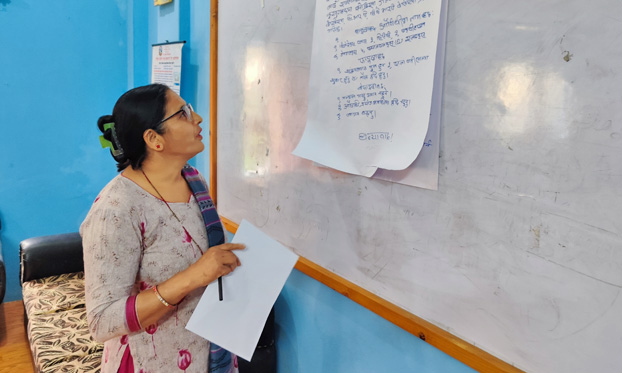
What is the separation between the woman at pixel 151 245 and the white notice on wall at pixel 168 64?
1.16 meters

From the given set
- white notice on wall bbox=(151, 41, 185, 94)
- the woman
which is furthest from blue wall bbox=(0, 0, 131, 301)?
the woman

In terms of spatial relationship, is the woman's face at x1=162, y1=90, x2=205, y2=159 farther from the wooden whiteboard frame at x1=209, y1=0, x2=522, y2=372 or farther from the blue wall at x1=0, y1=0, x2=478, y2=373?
the blue wall at x1=0, y1=0, x2=478, y2=373

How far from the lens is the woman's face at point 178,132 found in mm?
1001

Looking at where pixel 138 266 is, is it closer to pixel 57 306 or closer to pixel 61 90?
pixel 57 306

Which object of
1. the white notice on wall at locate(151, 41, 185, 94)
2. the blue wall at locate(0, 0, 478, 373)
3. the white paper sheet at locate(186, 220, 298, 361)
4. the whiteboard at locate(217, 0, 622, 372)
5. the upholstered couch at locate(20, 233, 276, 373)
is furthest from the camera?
the blue wall at locate(0, 0, 478, 373)

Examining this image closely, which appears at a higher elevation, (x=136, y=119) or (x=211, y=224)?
(x=136, y=119)

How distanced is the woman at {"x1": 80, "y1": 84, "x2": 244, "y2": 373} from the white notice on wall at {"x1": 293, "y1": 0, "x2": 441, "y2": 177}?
0.34m

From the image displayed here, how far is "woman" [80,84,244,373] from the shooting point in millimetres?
871

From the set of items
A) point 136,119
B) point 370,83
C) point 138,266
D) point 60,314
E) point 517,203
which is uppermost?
point 370,83

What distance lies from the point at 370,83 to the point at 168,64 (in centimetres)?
155

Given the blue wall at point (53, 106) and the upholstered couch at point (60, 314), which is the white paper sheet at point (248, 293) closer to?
the upholstered couch at point (60, 314)

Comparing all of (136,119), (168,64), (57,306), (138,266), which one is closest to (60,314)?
(57,306)

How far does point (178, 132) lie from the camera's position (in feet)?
3.31

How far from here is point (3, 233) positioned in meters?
2.70
